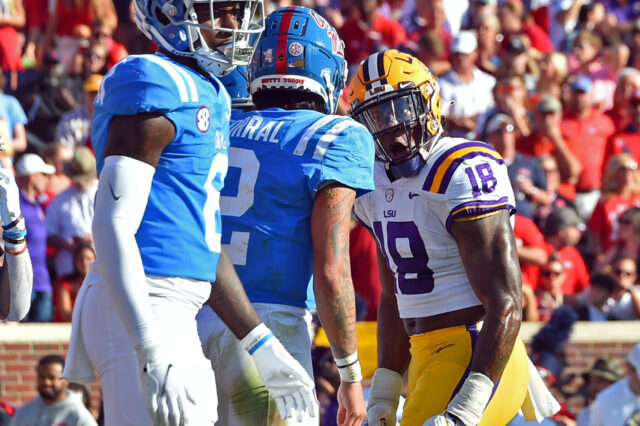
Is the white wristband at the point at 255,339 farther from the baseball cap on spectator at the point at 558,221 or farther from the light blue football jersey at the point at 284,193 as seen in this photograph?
the baseball cap on spectator at the point at 558,221

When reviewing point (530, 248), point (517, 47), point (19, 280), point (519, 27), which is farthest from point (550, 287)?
point (19, 280)

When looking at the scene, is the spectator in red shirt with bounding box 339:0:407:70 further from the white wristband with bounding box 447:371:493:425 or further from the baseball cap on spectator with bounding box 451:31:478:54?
the white wristband with bounding box 447:371:493:425

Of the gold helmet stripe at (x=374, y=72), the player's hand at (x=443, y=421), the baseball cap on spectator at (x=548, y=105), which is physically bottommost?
the baseball cap on spectator at (x=548, y=105)

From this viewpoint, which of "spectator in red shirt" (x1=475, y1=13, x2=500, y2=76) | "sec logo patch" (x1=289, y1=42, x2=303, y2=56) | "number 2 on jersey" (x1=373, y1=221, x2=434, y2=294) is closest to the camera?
"sec logo patch" (x1=289, y1=42, x2=303, y2=56)

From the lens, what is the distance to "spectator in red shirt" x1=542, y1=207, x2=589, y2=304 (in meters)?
9.59

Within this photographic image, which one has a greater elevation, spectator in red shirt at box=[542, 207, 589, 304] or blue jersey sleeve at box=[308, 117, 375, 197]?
blue jersey sleeve at box=[308, 117, 375, 197]

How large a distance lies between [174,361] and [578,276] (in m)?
6.73

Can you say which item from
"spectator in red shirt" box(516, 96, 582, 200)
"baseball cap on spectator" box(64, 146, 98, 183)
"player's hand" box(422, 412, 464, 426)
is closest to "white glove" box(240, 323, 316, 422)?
"player's hand" box(422, 412, 464, 426)

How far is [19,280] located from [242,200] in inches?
31.6

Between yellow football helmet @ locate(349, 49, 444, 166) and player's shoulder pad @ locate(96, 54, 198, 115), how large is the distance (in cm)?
125

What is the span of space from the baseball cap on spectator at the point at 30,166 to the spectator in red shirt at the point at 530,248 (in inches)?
144

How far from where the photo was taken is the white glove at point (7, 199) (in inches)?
161

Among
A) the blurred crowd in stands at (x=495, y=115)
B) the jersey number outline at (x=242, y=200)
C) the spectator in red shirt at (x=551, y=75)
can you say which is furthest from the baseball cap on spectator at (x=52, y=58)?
the jersey number outline at (x=242, y=200)

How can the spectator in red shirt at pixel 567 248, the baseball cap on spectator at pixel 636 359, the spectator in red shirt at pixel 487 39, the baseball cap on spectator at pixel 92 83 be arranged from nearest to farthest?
the baseball cap on spectator at pixel 636 359 → the spectator in red shirt at pixel 567 248 → the baseball cap on spectator at pixel 92 83 → the spectator in red shirt at pixel 487 39
